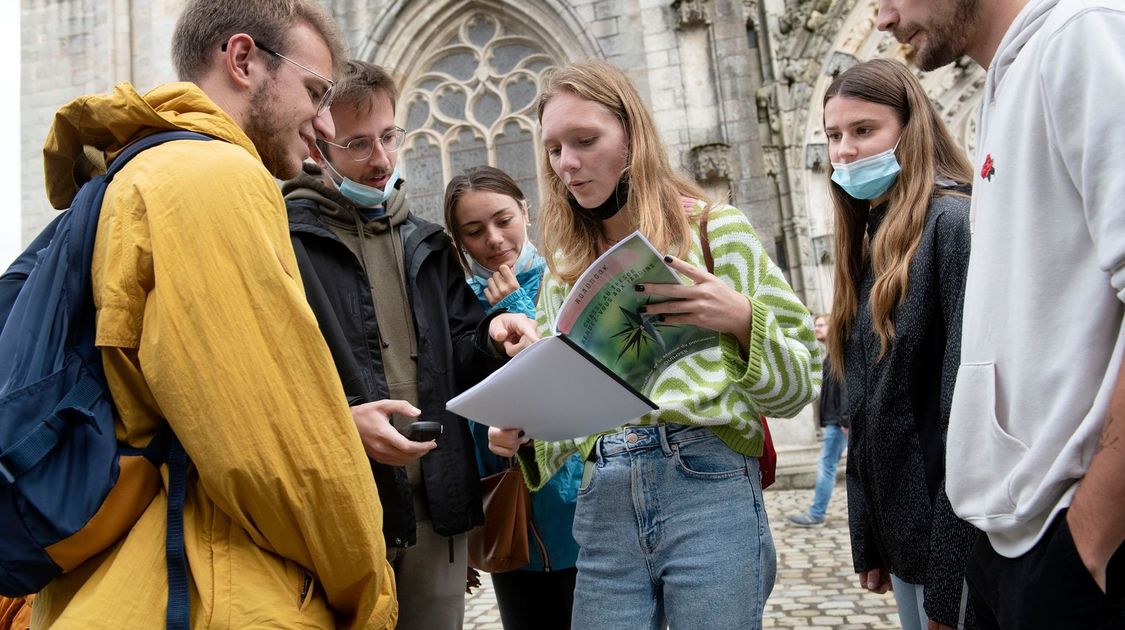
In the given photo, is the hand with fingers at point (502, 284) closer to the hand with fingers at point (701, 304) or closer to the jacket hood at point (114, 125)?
the hand with fingers at point (701, 304)

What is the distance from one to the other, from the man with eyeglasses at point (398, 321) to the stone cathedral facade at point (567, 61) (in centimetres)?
812

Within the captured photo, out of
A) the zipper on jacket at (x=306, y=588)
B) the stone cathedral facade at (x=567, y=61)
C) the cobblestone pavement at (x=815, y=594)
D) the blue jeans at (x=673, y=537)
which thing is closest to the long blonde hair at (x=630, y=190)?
the blue jeans at (x=673, y=537)

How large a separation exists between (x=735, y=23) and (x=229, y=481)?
10338 millimetres

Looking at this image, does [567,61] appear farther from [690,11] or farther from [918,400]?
[918,400]

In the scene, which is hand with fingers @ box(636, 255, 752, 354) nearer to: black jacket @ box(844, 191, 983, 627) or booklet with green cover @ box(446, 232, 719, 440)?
booklet with green cover @ box(446, 232, 719, 440)

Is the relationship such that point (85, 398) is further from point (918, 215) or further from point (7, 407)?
point (918, 215)

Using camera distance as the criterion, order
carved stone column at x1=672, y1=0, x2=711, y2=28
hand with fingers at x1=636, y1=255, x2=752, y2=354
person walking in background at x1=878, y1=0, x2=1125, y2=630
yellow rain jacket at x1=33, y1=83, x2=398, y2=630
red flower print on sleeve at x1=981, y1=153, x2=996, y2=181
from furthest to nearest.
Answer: carved stone column at x1=672, y1=0, x2=711, y2=28, hand with fingers at x1=636, y1=255, x2=752, y2=354, red flower print on sleeve at x1=981, y1=153, x2=996, y2=181, yellow rain jacket at x1=33, y1=83, x2=398, y2=630, person walking in background at x1=878, y1=0, x2=1125, y2=630

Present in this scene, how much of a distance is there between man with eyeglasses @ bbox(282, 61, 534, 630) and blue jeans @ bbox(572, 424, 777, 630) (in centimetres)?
46

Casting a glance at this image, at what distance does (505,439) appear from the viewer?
2051 millimetres

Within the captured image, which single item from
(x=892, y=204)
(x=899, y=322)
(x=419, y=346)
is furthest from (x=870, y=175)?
(x=419, y=346)

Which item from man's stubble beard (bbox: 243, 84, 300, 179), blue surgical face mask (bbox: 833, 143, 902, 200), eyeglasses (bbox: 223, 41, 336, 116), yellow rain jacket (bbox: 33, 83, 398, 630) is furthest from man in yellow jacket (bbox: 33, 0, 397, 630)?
blue surgical face mask (bbox: 833, 143, 902, 200)

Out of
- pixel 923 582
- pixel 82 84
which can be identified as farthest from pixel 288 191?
pixel 82 84

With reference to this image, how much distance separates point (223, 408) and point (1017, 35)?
1360 mm

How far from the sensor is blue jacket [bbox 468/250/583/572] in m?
2.77
